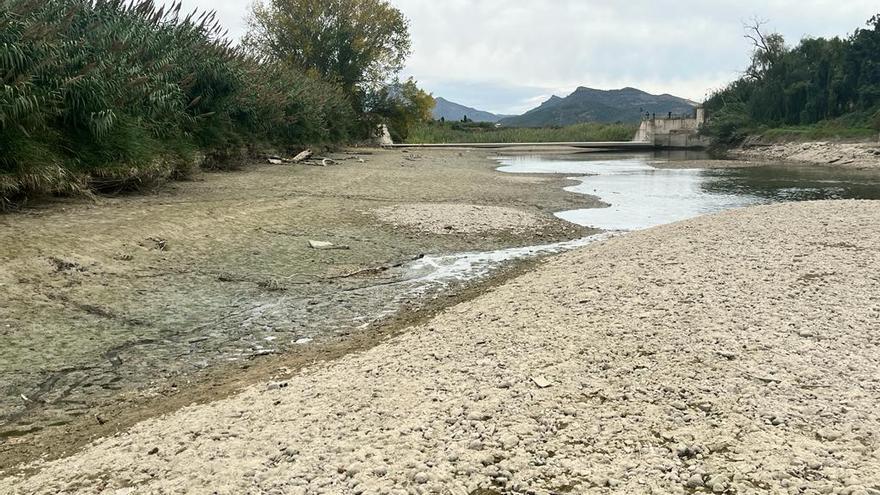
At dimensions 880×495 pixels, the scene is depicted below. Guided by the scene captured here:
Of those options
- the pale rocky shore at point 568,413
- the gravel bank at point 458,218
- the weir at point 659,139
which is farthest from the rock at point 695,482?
the weir at point 659,139

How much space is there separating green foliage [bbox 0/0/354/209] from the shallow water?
9.37m

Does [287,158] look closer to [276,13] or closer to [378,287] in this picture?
[378,287]

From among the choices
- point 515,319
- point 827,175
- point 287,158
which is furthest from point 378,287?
point 827,175

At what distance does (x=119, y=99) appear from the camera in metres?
12.1

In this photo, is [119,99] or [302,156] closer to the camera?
[119,99]

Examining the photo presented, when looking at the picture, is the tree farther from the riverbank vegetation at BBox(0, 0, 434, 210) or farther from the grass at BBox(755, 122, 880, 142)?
the grass at BBox(755, 122, 880, 142)

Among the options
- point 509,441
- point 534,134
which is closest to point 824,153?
point 534,134

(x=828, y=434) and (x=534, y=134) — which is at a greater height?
(x=534, y=134)

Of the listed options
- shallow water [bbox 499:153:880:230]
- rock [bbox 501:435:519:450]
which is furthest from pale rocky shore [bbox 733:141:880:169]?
rock [bbox 501:435:519:450]

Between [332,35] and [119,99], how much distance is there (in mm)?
36696

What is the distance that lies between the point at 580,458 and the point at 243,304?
4.89 meters

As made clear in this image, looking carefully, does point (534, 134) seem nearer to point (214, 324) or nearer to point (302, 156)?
point (302, 156)

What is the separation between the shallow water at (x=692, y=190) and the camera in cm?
1459

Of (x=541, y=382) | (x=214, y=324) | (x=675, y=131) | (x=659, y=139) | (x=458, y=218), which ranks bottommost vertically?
(x=214, y=324)
